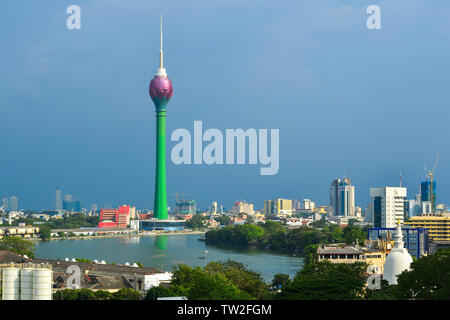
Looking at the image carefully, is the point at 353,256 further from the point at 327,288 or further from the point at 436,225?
the point at 436,225

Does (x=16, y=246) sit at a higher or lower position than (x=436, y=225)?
lower

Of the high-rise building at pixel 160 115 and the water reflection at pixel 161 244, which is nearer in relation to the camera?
the water reflection at pixel 161 244

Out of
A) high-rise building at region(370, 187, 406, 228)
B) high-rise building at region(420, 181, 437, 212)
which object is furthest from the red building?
high-rise building at region(370, 187, 406, 228)

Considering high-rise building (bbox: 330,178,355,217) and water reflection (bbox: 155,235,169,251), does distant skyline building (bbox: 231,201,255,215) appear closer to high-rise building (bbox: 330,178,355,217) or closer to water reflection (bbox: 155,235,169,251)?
high-rise building (bbox: 330,178,355,217)

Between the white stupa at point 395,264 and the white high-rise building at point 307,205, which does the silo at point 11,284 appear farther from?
the white high-rise building at point 307,205

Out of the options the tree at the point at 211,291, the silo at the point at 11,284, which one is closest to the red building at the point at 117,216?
the tree at the point at 211,291

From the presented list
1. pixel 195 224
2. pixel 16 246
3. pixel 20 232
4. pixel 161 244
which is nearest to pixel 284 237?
pixel 161 244
